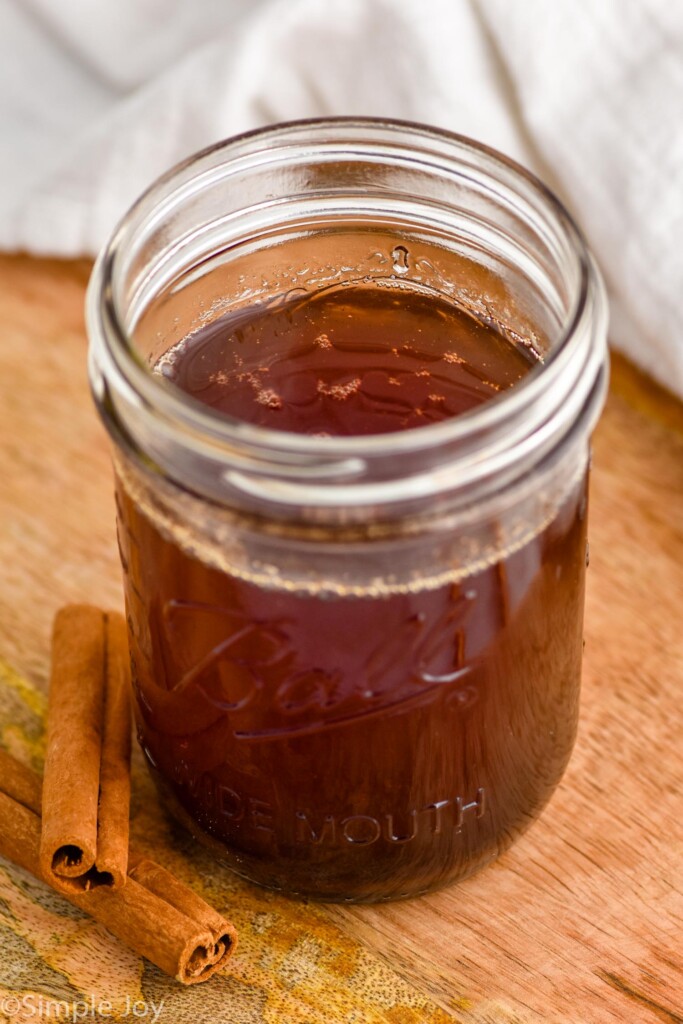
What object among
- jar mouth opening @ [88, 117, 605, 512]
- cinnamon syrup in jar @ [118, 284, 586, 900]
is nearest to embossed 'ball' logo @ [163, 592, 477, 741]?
cinnamon syrup in jar @ [118, 284, 586, 900]

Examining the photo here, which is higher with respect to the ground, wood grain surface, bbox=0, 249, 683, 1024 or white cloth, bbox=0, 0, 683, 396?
white cloth, bbox=0, 0, 683, 396

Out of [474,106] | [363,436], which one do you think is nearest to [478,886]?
[363,436]

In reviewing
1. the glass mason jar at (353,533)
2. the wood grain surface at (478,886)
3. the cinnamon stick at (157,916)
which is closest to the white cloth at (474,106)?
the wood grain surface at (478,886)

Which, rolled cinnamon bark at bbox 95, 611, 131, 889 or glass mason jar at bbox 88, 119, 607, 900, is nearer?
glass mason jar at bbox 88, 119, 607, 900

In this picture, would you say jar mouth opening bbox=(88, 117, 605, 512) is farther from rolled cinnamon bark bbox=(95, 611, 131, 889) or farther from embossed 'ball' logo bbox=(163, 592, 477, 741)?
rolled cinnamon bark bbox=(95, 611, 131, 889)

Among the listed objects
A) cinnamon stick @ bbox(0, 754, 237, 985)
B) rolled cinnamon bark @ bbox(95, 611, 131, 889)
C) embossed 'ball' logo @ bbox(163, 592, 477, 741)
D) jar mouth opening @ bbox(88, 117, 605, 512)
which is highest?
jar mouth opening @ bbox(88, 117, 605, 512)

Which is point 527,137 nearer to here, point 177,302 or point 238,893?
point 177,302
